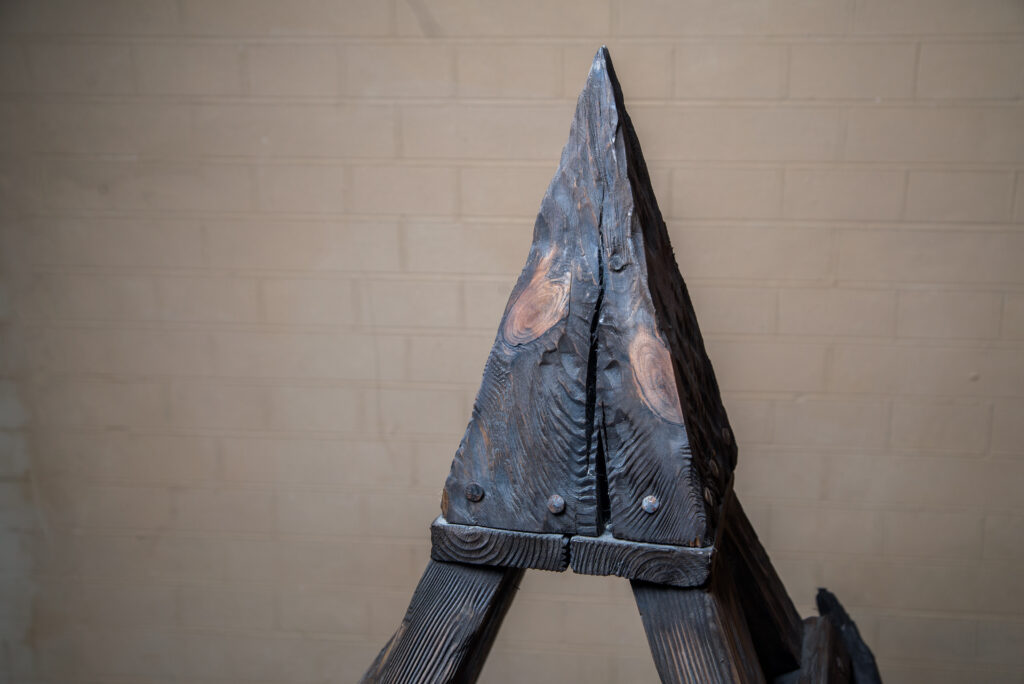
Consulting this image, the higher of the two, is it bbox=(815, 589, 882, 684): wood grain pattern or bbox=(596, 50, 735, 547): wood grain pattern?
bbox=(596, 50, 735, 547): wood grain pattern

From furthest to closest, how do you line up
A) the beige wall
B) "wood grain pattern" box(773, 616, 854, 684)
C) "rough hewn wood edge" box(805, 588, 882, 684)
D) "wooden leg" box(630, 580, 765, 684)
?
the beige wall < "rough hewn wood edge" box(805, 588, 882, 684) < "wood grain pattern" box(773, 616, 854, 684) < "wooden leg" box(630, 580, 765, 684)

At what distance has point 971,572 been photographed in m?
2.15

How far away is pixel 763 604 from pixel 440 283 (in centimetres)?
119

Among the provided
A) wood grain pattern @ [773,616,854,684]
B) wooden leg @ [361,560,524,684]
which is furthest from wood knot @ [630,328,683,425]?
wood grain pattern @ [773,616,854,684]

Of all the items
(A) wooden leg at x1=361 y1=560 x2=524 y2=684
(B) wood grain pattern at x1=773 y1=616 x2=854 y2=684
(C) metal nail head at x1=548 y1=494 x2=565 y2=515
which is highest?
(C) metal nail head at x1=548 y1=494 x2=565 y2=515

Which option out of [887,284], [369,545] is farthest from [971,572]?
[369,545]

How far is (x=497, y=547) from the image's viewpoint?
857mm

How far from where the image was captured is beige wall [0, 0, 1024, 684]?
6.35ft

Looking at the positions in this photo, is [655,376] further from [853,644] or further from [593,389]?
[853,644]

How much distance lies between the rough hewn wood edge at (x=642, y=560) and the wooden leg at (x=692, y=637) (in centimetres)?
2

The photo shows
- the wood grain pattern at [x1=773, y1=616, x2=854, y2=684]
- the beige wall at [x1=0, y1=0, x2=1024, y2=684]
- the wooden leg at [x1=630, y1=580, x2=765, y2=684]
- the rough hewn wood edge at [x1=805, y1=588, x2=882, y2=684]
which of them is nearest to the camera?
the wooden leg at [x1=630, y1=580, x2=765, y2=684]

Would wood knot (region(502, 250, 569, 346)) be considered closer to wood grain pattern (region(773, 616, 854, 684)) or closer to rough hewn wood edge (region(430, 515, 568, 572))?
rough hewn wood edge (region(430, 515, 568, 572))

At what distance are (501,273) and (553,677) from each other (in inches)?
48.0

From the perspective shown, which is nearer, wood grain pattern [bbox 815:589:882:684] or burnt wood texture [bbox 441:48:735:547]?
burnt wood texture [bbox 441:48:735:547]
